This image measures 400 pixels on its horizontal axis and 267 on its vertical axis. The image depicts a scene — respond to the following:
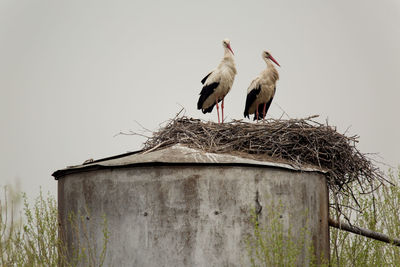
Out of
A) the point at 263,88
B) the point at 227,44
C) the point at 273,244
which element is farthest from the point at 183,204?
the point at 227,44

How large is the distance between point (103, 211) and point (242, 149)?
2.21m

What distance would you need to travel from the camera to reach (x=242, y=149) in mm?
8406

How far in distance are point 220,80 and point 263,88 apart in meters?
0.96

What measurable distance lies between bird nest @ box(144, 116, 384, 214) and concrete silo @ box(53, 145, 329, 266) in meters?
0.65

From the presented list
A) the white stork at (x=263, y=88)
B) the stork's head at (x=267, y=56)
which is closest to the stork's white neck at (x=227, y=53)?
the white stork at (x=263, y=88)

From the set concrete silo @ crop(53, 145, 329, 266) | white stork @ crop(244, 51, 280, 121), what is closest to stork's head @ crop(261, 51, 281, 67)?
white stork @ crop(244, 51, 280, 121)

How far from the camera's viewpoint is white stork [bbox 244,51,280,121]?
37.8 feet

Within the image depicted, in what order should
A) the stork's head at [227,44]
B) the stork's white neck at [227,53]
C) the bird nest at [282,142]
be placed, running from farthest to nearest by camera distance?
1. the stork's head at [227,44]
2. the stork's white neck at [227,53]
3. the bird nest at [282,142]

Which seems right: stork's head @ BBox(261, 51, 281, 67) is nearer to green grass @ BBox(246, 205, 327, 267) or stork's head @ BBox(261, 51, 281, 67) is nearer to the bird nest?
the bird nest

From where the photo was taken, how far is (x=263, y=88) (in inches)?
452

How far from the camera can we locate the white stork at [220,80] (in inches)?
437

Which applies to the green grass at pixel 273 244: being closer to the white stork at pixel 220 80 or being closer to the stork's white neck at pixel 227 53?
the white stork at pixel 220 80

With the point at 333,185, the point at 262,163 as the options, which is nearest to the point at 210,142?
the point at 262,163

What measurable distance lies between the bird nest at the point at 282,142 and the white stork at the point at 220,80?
218 centimetres
